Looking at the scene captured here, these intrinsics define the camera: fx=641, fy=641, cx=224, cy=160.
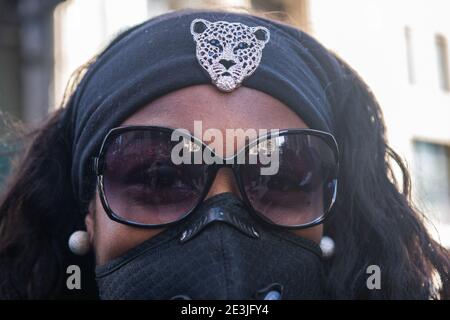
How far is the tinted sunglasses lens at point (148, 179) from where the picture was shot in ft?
4.56

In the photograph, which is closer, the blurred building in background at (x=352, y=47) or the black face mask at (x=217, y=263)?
the black face mask at (x=217, y=263)

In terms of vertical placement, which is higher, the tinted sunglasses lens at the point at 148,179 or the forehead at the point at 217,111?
the forehead at the point at 217,111

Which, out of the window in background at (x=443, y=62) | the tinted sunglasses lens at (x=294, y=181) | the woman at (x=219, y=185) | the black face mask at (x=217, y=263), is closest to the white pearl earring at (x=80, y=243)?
the woman at (x=219, y=185)

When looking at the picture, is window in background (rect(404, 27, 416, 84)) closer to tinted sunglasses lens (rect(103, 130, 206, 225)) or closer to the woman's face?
the woman's face

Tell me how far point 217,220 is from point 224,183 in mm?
100

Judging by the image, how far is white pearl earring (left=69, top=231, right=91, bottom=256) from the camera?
159cm

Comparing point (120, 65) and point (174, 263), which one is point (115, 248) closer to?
point (174, 263)

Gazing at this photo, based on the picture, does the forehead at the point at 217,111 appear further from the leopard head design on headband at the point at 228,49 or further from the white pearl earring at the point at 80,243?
the white pearl earring at the point at 80,243

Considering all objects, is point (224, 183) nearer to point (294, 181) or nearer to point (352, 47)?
point (294, 181)

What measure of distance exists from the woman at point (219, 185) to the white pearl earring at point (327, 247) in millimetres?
10

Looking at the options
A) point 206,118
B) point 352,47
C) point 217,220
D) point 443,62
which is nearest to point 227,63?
point 206,118

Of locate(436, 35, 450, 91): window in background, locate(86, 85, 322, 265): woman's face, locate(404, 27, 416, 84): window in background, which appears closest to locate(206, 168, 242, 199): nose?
locate(86, 85, 322, 265): woman's face

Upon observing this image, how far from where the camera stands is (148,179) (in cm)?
142

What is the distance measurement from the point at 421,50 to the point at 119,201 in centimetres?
1034
